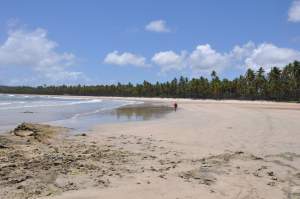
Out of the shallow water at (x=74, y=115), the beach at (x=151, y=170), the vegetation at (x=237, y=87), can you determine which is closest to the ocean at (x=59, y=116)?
the shallow water at (x=74, y=115)

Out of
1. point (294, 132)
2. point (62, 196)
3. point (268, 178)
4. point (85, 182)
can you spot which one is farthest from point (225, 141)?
point (62, 196)

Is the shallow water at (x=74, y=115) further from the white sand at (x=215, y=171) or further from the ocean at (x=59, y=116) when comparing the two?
the white sand at (x=215, y=171)

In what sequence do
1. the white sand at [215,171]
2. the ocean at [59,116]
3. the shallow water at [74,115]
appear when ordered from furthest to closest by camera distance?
1. the shallow water at [74,115]
2. the ocean at [59,116]
3. the white sand at [215,171]

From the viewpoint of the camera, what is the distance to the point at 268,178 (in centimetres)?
972

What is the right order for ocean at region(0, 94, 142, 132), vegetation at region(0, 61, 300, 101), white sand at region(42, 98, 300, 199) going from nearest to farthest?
white sand at region(42, 98, 300, 199), ocean at region(0, 94, 142, 132), vegetation at region(0, 61, 300, 101)

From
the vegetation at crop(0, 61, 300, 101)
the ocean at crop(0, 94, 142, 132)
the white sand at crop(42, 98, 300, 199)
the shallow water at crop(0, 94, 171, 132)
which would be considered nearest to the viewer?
the white sand at crop(42, 98, 300, 199)

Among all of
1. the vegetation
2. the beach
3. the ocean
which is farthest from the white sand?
the vegetation

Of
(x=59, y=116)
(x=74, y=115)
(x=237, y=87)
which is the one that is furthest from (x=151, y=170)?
(x=237, y=87)

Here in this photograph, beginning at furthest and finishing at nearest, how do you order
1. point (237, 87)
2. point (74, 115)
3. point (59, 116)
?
point (237, 87), point (74, 115), point (59, 116)

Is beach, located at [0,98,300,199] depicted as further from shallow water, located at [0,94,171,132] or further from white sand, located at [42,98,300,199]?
shallow water, located at [0,94,171,132]

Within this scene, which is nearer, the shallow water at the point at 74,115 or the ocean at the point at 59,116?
the ocean at the point at 59,116

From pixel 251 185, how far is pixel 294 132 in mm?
12333

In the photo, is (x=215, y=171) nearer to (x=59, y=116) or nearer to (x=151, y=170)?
(x=151, y=170)

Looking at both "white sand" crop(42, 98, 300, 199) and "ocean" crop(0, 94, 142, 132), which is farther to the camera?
"ocean" crop(0, 94, 142, 132)
